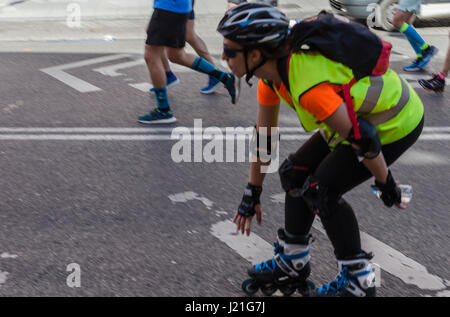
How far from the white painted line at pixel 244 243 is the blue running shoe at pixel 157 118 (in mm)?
2122

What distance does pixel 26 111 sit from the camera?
623 cm

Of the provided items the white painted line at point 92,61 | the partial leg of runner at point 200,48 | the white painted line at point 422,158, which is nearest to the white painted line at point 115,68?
the white painted line at point 92,61

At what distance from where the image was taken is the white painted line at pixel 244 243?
360 centimetres

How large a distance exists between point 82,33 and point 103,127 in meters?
4.80

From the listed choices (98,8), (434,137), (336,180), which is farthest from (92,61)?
(336,180)

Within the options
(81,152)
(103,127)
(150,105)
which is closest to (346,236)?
(81,152)

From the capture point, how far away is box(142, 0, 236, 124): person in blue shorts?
5.71 metres

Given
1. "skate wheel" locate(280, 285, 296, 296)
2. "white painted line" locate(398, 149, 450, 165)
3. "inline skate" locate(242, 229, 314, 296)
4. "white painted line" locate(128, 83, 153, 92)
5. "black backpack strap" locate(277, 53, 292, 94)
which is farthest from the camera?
"white painted line" locate(128, 83, 153, 92)

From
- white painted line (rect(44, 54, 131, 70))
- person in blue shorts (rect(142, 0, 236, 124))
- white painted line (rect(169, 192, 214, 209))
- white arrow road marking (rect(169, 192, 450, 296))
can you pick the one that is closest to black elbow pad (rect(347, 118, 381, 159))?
white arrow road marking (rect(169, 192, 450, 296))

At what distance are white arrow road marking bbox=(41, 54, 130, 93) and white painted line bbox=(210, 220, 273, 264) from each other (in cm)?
351

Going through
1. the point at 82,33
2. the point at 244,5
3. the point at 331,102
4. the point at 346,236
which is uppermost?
the point at 244,5

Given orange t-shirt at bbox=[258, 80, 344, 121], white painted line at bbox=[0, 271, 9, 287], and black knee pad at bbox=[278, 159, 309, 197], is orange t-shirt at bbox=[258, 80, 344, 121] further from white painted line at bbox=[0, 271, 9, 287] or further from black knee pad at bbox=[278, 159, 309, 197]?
white painted line at bbox=[0, 271, 9, 287]
